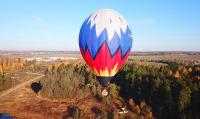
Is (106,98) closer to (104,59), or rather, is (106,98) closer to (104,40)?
(104,59)

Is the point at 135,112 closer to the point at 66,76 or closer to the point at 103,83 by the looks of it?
the point at 103,83

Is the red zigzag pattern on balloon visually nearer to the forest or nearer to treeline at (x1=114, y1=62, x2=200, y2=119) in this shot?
the forest

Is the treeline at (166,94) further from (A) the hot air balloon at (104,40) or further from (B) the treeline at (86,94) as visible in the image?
(A) the hot air balloon at (104,40)

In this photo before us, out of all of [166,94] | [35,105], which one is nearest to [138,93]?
[166,94]

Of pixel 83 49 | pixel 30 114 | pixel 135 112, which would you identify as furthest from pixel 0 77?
pixel 83 49

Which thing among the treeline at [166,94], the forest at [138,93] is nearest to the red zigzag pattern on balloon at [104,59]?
the forest at [138,93]
